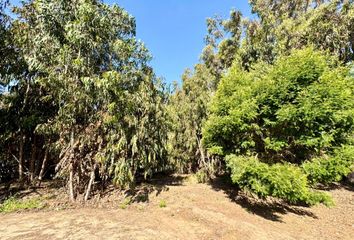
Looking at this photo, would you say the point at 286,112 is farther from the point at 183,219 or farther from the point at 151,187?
the point at 151,187

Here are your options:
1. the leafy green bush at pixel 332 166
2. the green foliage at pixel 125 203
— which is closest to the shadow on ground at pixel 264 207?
the leafy green bush at pixel 332 166

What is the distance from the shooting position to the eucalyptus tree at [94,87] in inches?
281

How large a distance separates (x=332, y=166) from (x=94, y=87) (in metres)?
7.25

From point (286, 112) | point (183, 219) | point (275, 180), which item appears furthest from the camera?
point (286, 112)

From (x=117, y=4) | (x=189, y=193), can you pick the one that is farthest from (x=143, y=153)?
(x=117, y=4)

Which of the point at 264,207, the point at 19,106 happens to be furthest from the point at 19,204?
the point at 264,207

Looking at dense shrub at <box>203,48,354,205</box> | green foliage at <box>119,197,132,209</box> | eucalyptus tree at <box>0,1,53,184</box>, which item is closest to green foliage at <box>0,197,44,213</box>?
eucalyptus tree at <box>0,1,53,184</box>

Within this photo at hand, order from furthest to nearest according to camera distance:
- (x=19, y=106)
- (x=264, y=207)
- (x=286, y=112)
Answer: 1. (x=19, y=106)
2. (x=264, y=207)
3. (x=286, y=112)

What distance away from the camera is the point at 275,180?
243 inches

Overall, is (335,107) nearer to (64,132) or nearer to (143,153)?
(143,153)

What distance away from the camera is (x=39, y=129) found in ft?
25.9

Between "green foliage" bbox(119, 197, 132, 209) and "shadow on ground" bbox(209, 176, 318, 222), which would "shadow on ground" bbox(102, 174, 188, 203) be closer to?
"green foliage" bbox(119, 197, 132, 209)

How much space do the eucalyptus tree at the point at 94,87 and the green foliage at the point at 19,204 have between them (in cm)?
105

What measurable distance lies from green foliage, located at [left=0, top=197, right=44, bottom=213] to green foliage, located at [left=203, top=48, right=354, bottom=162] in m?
5.76
